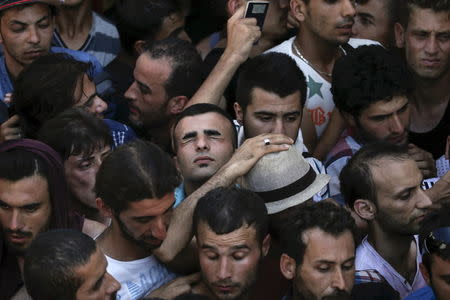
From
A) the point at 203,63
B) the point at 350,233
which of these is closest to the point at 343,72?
the point at 203,63

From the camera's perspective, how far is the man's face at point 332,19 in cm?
615

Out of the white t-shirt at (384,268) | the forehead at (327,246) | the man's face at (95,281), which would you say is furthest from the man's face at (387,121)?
the man's face at (95,281)

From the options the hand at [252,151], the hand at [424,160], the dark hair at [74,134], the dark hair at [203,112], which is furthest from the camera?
the hand at [424,160]

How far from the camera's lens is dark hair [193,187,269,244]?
15.4ft

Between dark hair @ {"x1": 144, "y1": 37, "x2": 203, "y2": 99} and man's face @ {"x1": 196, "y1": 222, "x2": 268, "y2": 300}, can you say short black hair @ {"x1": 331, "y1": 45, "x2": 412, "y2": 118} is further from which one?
man's face @ {"x1": 196, "y1": 222, "x2": 268, "y2": 300}

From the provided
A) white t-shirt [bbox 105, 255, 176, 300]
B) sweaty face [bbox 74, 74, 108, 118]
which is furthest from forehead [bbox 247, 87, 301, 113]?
white t-shirt [bbox 105, 255, 176, 300]

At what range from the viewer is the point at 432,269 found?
4723mm

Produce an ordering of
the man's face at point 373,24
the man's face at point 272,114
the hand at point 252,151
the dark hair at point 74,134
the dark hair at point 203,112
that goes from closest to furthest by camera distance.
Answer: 1. the hand at point 252,151
2. the dark hair at point 74,134
3. the dark hair at point 203,112
4. the man's face at point 272,114
5. the man's face at point 373,24

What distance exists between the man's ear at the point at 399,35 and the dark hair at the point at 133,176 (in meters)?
2.00

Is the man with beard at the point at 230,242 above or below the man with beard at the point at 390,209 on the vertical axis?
above

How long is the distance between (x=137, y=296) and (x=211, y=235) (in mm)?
429

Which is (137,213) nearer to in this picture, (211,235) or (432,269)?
(211,235)

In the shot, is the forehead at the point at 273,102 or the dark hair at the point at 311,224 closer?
the dark hair at the point at 311,224

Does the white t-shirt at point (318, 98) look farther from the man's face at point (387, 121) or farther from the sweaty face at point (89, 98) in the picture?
the sweaty face at point (89, 98)
